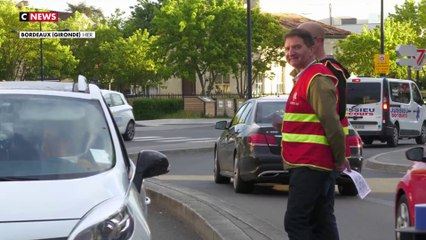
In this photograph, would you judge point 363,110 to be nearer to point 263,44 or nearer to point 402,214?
point 402,214

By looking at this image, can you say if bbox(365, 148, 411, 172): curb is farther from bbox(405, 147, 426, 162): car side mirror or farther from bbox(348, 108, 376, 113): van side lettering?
bbox(405, 147, 426, 162): car side mirror

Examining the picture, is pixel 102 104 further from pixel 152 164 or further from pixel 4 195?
pixel 4 195

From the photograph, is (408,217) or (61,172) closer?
(61,172)

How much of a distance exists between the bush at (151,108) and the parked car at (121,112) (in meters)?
24.0

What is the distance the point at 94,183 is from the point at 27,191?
0.42 meters

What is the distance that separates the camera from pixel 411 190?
23.3 ft

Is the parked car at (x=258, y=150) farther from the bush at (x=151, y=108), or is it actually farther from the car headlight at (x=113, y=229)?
the bush at (x=151, y=108)

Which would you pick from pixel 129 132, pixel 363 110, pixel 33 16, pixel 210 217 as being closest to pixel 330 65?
pixel 210 217

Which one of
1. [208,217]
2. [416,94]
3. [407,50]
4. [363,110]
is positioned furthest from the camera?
[416,94]

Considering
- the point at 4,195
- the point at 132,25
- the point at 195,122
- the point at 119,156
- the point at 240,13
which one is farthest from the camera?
the point at 132,25

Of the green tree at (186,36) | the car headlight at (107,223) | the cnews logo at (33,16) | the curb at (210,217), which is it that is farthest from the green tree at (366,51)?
the car headlight at (107,223)

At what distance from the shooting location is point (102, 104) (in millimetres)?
5754

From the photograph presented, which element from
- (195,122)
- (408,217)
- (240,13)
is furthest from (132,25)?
(408,217)

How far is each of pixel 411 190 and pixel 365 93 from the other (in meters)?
16.2
